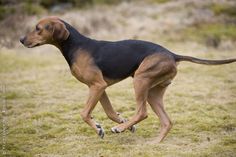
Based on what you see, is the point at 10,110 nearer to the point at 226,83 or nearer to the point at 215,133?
the point at 215,133

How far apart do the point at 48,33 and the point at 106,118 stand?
271 centimetres

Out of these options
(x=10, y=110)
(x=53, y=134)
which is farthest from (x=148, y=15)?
(x=53, y=134)

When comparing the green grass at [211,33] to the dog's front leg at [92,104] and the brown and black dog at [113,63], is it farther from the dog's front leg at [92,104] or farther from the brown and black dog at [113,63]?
the dog's front leg at [92,104]

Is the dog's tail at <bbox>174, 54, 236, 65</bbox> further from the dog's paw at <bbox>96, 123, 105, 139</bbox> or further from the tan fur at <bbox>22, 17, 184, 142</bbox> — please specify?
the dog's paw at <bbox>96, 123, 105, 139</bbox>

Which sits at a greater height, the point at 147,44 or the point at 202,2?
the point at 147,44

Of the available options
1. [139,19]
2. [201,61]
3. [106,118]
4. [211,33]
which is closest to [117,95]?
[106,118]

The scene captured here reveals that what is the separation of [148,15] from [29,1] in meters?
7.27

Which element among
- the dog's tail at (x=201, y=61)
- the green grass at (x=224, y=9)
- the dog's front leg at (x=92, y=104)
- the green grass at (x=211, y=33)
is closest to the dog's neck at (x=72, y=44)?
the dog's front leg at (x=92, y=104)

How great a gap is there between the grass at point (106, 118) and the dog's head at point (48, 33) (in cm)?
183

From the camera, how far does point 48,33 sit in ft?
30.8

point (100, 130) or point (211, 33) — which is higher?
point (100, 130)

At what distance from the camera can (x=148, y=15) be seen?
29344 mm

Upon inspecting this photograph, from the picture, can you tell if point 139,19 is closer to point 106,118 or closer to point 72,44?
point 106,118

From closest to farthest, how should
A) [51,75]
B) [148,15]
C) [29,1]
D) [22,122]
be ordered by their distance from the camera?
[22,122]
[51,75]
[148,15]
[29,1]
